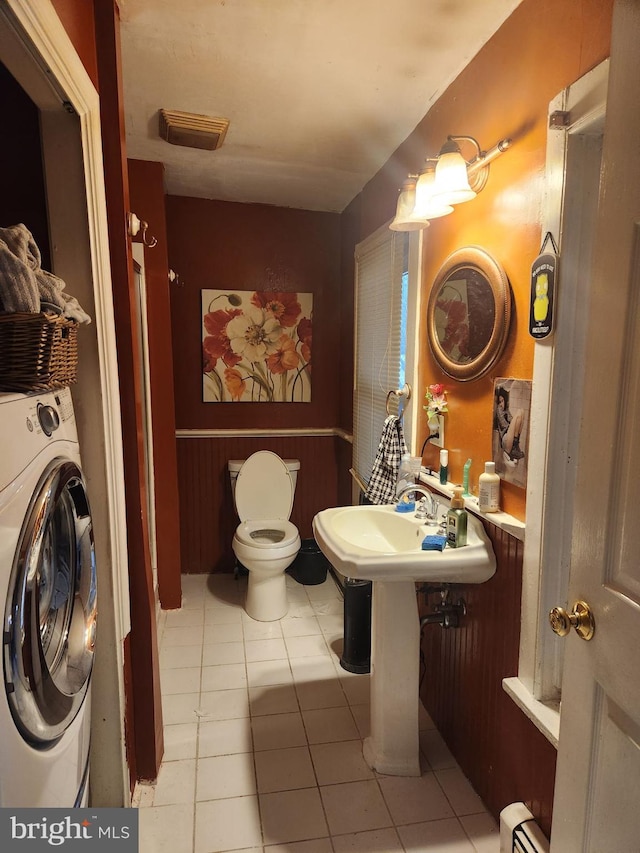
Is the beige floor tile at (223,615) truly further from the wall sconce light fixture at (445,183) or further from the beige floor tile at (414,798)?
the wall sconce light fixture at (445,183)

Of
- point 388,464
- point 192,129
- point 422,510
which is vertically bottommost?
point 422,510

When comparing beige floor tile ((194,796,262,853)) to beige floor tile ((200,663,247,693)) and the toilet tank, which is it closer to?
beige floor tile ((200,663,247,693))

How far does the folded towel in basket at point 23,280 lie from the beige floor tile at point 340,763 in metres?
Result: 1.68

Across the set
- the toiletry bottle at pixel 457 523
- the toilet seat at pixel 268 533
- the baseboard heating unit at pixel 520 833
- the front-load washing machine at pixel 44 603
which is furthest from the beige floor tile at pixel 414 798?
the toilet seat at pixel 268 533

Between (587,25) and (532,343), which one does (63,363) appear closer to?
(532,343)

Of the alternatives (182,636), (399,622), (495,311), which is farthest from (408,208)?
(182,636)

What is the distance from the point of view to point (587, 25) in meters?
1.08

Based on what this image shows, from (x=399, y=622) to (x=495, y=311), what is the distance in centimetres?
106

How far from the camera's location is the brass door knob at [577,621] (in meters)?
0.85

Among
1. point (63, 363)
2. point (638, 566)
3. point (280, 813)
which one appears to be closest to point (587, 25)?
point (638, 566)

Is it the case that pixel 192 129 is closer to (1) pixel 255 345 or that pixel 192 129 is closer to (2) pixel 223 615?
(1) pixel 255 345

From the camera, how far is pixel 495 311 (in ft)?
4.75

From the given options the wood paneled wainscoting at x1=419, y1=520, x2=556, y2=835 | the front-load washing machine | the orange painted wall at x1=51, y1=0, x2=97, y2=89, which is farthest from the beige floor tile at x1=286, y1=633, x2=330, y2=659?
the orange painted wall at x1=51, y1=0, x2=97, y2=89

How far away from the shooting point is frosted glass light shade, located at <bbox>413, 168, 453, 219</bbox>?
4.82 ft
